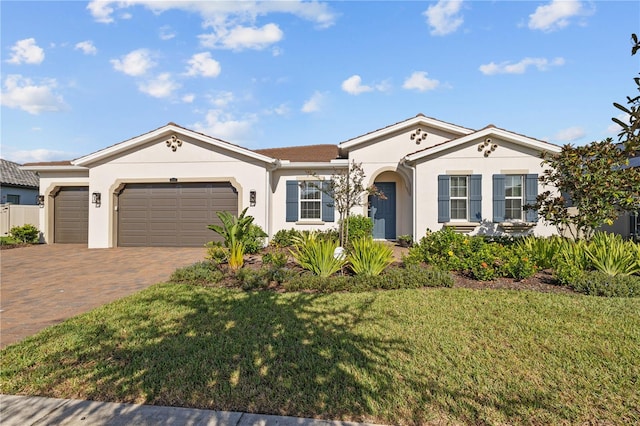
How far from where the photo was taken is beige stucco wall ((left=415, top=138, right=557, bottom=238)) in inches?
464

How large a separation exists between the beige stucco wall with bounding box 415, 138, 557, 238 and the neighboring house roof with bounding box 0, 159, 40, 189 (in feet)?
74.7

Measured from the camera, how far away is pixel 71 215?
14633mm

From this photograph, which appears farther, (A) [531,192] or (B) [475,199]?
(B) [475,199]

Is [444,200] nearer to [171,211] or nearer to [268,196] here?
[268,196]

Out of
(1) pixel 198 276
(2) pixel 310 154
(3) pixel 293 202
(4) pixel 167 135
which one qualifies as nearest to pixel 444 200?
(3) pixel 293 202

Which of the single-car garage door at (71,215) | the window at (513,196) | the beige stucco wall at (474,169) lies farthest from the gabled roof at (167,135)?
the window at (513,196)

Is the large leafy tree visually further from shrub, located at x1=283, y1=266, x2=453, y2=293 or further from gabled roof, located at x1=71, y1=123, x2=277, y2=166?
gabled roof, located at x1=71, y1=123, x2=277, y2=166

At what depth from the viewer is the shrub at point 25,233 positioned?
1367cm

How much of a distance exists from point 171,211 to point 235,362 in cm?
1128

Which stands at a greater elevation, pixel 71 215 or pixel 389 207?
pixel 389 207

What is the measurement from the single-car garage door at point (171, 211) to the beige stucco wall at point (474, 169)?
754 centimetres

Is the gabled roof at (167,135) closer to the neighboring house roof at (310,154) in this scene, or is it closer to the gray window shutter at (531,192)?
the neighboring house roof at (310,154)

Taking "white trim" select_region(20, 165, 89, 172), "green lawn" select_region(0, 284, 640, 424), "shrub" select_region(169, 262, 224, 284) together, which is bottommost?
"green lawn" select_region(0, 284, 640, 424)

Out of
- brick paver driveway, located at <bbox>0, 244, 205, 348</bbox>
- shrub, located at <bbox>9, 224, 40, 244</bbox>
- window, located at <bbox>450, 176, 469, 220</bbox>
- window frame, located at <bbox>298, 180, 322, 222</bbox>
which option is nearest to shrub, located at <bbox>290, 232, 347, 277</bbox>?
brick paver driveway, located at <bbox>0, 244, 205, 348</bbox>
